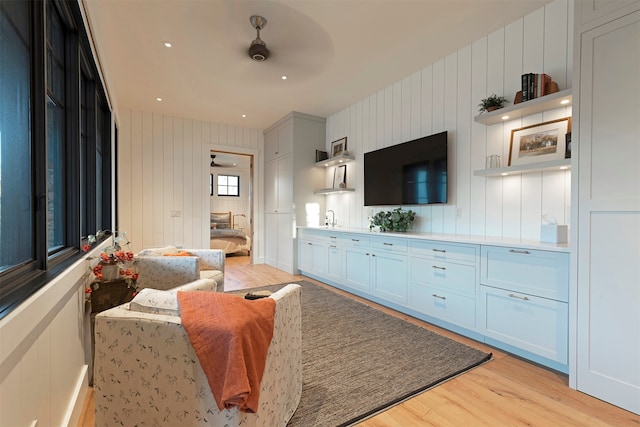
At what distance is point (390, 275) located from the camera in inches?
136

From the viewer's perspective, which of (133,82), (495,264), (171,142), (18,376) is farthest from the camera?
(171,142)

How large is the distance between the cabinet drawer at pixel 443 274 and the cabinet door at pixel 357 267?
0.72 m

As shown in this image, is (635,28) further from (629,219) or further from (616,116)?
(629,219)

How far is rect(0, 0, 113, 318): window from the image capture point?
1072 mm

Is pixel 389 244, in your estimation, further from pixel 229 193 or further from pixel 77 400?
pixel 229 193

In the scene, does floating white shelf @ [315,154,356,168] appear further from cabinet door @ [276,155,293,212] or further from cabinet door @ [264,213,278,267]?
cabinet door @ [264,213,278,267]

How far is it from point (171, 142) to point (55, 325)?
16.2 feet

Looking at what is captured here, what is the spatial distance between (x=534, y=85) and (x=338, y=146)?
10.1ft

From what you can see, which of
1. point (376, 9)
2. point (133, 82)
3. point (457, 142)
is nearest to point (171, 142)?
point (133, 82)

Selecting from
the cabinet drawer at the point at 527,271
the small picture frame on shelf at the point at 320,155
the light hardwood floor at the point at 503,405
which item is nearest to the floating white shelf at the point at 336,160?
the small picture frame on shelf at the point at 320,155

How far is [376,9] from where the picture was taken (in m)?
2.60

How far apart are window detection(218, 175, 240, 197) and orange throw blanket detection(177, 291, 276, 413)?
8.92 metres

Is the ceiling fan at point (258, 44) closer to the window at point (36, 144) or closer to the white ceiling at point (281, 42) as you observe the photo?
the white ceiling at point (281, 42)

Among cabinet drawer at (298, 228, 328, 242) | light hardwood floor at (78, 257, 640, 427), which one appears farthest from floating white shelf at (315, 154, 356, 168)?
light hardwood floor at (78, 257, 640, 427)
